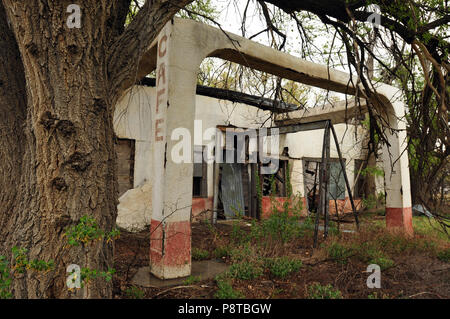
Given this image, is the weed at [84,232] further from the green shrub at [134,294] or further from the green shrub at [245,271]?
the green shrub at [245,271]

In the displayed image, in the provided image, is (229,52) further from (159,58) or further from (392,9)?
(392,9)

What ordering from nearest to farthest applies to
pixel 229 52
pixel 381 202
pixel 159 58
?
pixel 159 58
pixel 229 52
pixel 381 202

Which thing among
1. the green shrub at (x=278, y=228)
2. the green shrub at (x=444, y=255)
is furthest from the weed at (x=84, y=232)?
the green shrub at (x=444, y=255)

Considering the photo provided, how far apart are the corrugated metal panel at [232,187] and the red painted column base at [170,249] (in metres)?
4.85

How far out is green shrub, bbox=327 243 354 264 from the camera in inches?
183

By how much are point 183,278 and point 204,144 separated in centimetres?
522

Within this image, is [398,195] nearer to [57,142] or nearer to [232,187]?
[232,187]

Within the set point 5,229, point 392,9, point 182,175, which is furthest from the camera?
point 182,175

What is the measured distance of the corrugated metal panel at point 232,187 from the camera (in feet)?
29.9

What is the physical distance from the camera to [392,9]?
12.7ft

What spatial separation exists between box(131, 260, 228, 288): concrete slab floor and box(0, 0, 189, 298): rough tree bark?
49.8 inches

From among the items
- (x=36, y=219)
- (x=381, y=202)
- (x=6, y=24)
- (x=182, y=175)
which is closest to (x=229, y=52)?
(x=182, y=175)

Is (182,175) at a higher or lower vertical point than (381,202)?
higher

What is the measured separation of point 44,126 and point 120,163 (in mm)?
5291
